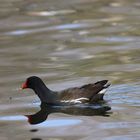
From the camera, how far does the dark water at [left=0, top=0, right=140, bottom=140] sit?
12.1 meters

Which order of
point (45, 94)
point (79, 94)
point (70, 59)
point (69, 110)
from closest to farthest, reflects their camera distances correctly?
point (69, 110) < point (79, 94) < point (45, 94) < point (70, 59)

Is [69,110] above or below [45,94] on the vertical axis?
below

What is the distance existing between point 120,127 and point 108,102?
1970 millimetres

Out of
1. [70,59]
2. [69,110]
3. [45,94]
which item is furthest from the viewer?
[70,59]

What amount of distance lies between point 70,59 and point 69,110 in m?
4.69

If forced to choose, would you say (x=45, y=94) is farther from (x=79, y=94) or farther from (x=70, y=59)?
(x=70, y=59)

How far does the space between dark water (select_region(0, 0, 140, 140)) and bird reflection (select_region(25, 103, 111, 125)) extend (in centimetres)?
15

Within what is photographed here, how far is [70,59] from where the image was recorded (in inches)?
714

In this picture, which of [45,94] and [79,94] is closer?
[79,94]

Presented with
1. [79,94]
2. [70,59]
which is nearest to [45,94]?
[79,94]

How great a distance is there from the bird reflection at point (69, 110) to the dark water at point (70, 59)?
15 cm

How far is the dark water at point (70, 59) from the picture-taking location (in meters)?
12.1

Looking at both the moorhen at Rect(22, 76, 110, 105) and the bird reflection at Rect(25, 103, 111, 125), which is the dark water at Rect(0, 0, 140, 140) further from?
the moorhen at Rect(22, 76, 110, 105)

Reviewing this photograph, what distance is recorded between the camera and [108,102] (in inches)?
541
